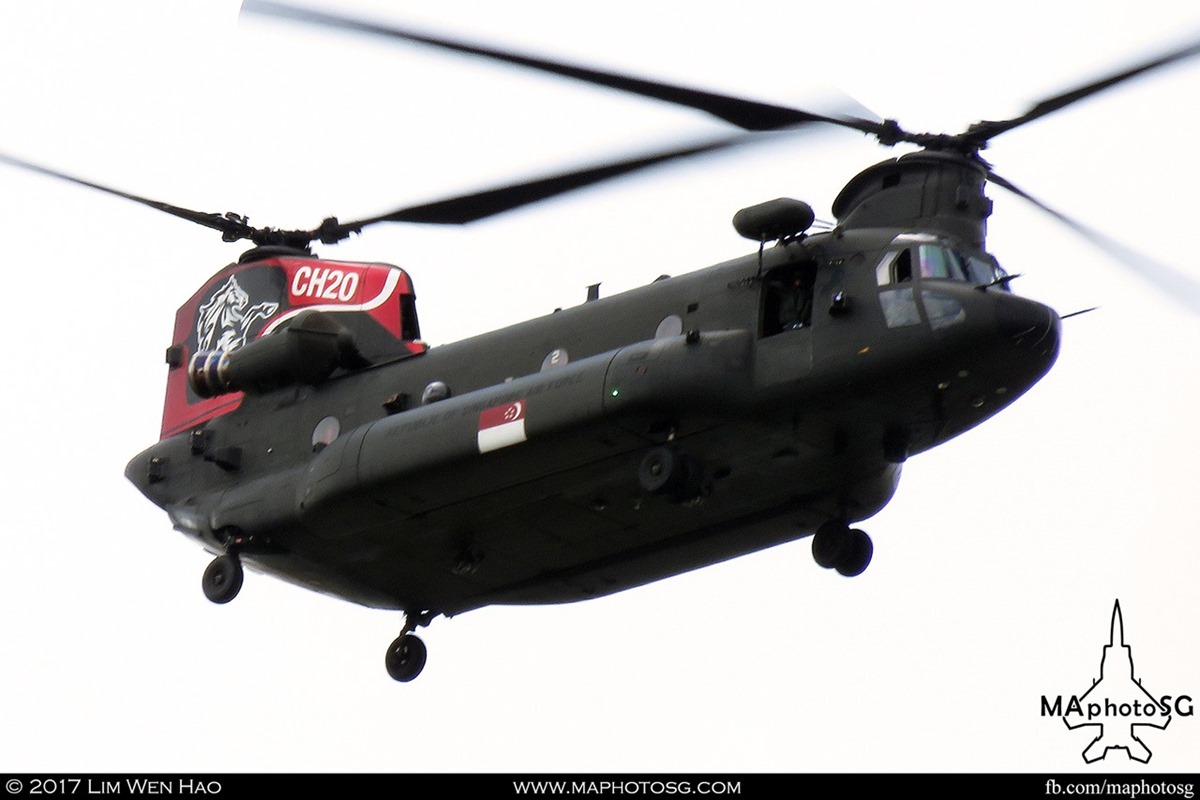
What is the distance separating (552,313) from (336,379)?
3.23 meters

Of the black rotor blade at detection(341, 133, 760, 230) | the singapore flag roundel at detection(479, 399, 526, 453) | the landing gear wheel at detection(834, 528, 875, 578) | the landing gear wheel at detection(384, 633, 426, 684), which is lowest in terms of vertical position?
the landing gear wheel at detection(834, 528, 875, 578)

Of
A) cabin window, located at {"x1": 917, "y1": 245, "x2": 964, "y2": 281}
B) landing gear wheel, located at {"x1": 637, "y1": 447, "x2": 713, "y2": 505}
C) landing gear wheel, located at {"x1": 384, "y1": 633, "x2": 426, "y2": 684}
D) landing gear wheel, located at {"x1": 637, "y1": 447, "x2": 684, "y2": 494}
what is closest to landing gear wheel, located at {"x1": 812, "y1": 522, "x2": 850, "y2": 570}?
landing gear wheel, located at {"x1": 637, "y1": 447, "x2": 713, "y2": 505}

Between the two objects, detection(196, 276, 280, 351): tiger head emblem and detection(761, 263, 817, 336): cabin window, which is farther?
detection(196, 276, 280, 351): tiger head emblem

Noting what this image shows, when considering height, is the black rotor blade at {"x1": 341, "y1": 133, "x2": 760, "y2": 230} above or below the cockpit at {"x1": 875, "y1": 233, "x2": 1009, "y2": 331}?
above

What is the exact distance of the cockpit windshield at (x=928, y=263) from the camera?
93.3 feet

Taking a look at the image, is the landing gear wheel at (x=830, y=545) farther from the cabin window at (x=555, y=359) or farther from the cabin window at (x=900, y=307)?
the cabin window at (x=555, y=359)

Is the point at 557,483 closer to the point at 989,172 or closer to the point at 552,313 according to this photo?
the point at 552,313

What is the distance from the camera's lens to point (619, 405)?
1126 inches

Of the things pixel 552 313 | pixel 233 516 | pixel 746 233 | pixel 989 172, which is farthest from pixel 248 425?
pixel 989 172

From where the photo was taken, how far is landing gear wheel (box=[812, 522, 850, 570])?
98.5 ft

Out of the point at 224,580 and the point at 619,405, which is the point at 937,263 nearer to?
the point at 619,405

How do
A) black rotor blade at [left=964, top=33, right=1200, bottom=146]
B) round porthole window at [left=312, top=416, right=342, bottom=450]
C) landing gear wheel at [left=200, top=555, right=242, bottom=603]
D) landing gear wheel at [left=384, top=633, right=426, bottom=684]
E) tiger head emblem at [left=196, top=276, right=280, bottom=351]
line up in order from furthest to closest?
tiger head emblem at [left=196, top=276, right=280, bottom=351] < landing gear wheel at [left=384, top=633, right=426, bottom=684] < landing gear wheel at [left=200, top=555, right=242, bottom=603] < round porthole window at [left=312, top=416, right=342, bottom=450] < black rotor blade at [left=964, top=33, right=1200, bottom=146]

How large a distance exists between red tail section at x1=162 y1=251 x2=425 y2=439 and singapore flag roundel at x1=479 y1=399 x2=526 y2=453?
134 inches

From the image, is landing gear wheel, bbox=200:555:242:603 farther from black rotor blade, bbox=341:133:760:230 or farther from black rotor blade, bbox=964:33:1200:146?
black rotor blade, bbox=964:33:1200:146
